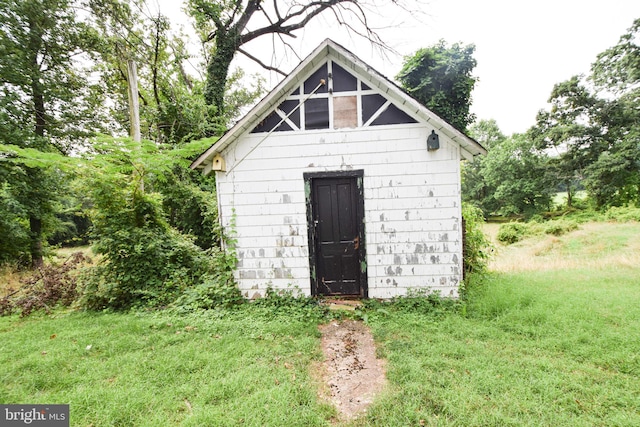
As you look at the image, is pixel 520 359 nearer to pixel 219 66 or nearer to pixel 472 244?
pixel 472 244

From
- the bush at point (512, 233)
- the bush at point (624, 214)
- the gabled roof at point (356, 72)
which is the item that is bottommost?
the bush at point (512, 233)

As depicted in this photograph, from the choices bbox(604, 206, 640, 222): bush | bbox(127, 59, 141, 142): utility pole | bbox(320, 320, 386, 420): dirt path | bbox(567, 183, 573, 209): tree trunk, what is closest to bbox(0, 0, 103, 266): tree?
bbox(127, 59, 141, 142): utility pole

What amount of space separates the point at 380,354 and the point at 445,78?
28.3ft

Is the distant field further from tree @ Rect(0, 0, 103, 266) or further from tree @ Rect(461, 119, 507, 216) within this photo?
tree @ Rect(461, 119, 507, 216)

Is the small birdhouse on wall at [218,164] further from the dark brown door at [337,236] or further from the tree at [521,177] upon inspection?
the tree at [521,177]

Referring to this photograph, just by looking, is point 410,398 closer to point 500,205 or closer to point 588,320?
point 588,320

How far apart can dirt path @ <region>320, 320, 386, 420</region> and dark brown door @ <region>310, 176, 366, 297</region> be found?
1038 millimetres

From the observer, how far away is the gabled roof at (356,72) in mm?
4781

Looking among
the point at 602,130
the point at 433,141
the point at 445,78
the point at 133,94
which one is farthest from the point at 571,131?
the point at 133,94

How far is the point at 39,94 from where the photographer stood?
9891 mm

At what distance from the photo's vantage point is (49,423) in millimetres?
2605

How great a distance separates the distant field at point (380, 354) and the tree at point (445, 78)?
6.05 meters

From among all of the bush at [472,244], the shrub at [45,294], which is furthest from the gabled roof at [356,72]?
the shrub at [45,294]

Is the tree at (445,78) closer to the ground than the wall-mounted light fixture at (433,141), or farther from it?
farther from it
